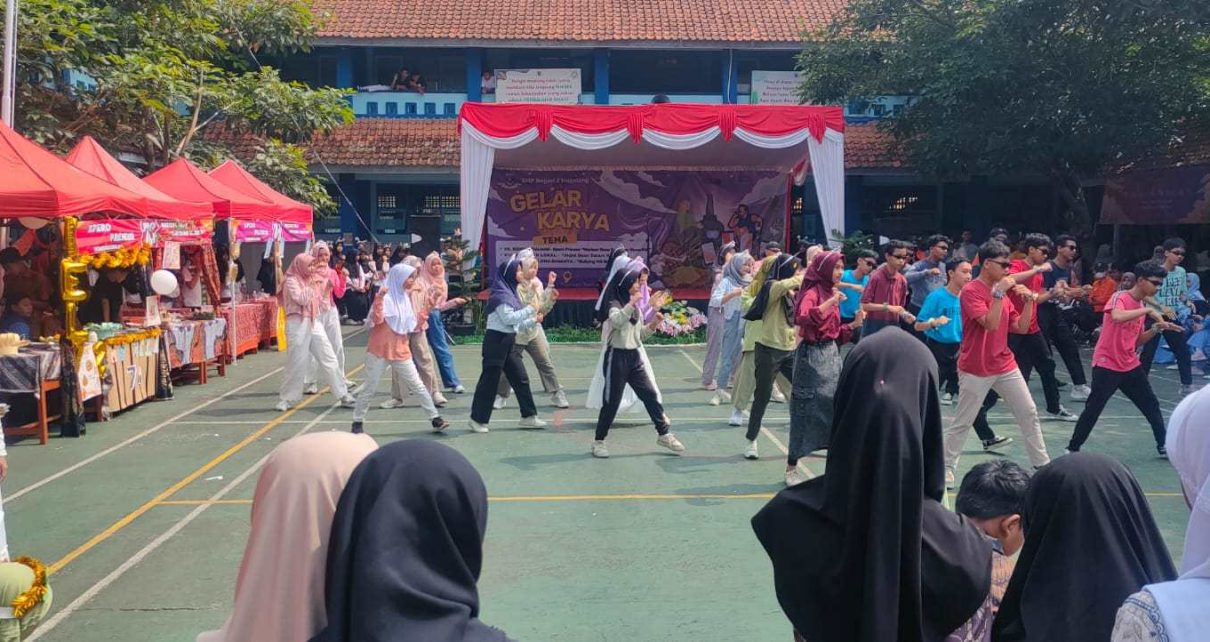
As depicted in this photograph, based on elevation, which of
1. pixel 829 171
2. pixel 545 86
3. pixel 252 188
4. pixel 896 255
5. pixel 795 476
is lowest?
pixel 795 476

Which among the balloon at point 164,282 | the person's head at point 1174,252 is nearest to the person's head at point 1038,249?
the person's head at point 1174,252

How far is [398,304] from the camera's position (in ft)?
31.4

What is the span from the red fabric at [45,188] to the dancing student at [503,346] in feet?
11.9

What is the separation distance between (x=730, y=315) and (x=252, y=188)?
8.37m

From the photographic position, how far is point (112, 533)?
6.66m

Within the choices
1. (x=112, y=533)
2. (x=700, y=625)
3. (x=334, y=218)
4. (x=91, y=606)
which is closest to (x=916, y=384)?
(x=700, y=625)

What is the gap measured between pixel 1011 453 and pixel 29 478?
769cm

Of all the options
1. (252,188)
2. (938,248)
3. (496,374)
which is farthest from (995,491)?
(252,188)

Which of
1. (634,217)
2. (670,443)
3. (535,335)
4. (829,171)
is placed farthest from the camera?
(634,217)

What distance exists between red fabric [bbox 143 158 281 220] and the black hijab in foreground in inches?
471

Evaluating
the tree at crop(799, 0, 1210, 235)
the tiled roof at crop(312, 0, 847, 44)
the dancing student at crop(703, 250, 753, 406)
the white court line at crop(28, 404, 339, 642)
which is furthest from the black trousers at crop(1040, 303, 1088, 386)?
the tiled roof at crop(312, 0, 847, 44)

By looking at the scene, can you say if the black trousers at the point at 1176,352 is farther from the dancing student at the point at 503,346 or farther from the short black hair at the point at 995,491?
the short black hair at the point at 995,491

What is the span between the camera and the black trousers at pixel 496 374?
9430 mm

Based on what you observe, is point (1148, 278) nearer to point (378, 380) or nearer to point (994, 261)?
point (994, 261)
